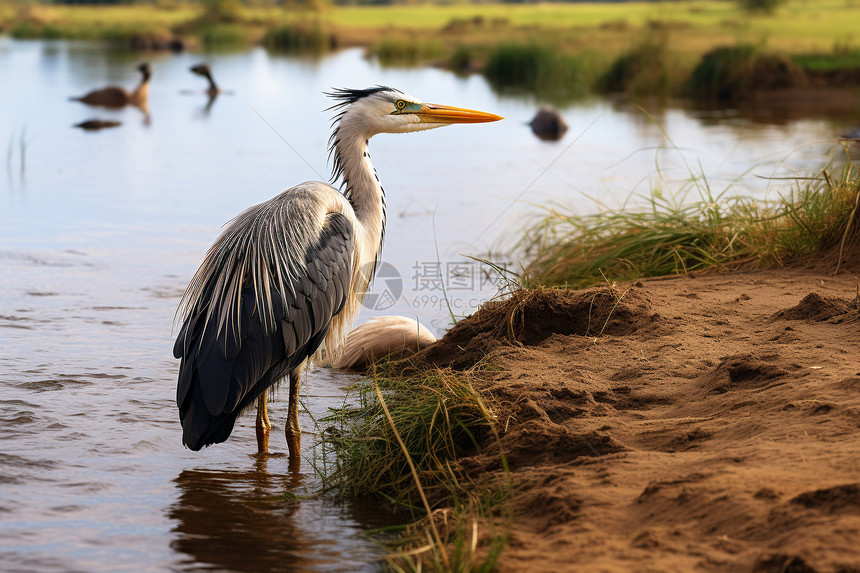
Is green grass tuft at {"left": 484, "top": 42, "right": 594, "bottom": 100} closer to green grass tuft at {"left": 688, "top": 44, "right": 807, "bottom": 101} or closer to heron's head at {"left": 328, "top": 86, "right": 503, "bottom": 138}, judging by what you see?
green grass tuft at {"left": 688, "top": 44, "right": 807, "bottom": 101}

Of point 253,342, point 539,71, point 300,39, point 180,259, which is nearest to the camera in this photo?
point 253,342

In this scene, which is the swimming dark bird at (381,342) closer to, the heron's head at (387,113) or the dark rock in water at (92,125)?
the heron's head at (387,113)

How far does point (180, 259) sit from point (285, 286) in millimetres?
4640

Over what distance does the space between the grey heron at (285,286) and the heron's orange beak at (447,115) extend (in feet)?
0.05

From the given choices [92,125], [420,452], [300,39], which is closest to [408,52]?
[300,39]

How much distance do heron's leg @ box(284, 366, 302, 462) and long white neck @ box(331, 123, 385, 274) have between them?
90 cm

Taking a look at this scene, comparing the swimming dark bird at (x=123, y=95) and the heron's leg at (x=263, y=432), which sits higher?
the swimming dark bird at (x=123, y=95)

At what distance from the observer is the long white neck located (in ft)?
19.1

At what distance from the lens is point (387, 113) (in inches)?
233

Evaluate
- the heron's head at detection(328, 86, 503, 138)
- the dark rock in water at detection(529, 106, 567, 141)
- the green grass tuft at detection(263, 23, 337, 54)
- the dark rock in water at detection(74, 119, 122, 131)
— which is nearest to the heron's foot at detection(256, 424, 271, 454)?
the heron's head at detection(328, 86, 503, 138)

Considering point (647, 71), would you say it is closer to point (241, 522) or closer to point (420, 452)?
point (420, 452)

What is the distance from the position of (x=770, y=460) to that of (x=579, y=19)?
54.7 meters

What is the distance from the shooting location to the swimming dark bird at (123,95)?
863 inches

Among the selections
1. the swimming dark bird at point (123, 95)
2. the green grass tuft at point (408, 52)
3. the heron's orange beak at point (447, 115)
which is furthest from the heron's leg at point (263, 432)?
the green grass tuft at point (408, 52)
